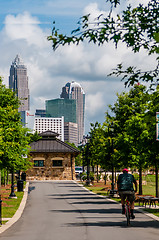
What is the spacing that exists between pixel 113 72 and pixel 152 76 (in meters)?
0.83

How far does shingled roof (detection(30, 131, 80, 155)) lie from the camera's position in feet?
238

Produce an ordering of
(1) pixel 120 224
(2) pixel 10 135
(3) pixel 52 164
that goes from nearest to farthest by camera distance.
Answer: (1) pixel 120 224 < (2) pixel 10 135 < (3) pixel 52 164

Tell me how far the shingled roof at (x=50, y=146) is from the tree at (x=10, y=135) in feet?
123

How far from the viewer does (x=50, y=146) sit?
74.0 metres

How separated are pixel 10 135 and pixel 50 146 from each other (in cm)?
4708

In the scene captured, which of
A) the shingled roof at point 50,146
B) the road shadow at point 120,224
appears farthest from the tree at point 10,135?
the shingled roof at point 50,146

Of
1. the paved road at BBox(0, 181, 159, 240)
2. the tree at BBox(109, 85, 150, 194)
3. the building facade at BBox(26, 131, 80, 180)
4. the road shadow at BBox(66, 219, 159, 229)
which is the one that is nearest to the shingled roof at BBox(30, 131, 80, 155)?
the building facade at BBox(26, 131, 80, 180)

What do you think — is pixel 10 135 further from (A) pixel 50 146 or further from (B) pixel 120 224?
(A) pixel 50 146

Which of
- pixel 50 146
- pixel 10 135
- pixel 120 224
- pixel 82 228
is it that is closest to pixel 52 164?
pixel 50 146

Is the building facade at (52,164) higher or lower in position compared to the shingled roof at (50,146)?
lower

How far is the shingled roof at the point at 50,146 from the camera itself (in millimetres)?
72450

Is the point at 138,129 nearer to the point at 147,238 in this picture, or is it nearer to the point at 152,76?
the point at 147,238

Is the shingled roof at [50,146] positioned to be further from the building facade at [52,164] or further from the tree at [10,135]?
the tree at [10,135]

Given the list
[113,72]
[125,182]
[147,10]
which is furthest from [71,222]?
[147,10]
